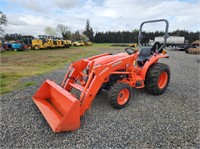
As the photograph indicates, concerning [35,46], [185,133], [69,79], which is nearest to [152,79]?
[185,133]

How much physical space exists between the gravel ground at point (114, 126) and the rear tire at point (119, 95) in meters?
0.16

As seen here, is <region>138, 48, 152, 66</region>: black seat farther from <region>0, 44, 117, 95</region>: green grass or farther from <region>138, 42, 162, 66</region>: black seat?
<region>0, 44, 117, 95</region>: green grass

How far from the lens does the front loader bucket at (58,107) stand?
2.53 m

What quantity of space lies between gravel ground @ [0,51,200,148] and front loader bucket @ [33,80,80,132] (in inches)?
6.9

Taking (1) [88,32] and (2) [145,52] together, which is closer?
(2) [145,52]

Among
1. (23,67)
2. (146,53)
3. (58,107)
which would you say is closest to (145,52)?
(146,53)

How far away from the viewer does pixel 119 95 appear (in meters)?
3.50

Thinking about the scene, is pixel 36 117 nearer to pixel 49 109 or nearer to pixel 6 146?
pixel 49 109

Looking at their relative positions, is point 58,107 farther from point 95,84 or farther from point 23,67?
point 23,67

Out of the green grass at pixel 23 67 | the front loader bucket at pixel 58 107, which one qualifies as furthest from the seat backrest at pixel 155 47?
the green grass at pixel 23 67

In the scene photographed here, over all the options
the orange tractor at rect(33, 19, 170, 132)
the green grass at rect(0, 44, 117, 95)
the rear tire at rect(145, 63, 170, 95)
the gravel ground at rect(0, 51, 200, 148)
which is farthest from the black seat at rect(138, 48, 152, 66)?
the green grass at rect(0, 44, 117, 95)

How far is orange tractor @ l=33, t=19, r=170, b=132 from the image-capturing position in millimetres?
2749

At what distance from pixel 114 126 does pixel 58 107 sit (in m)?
1.25

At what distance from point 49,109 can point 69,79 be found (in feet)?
3.09
